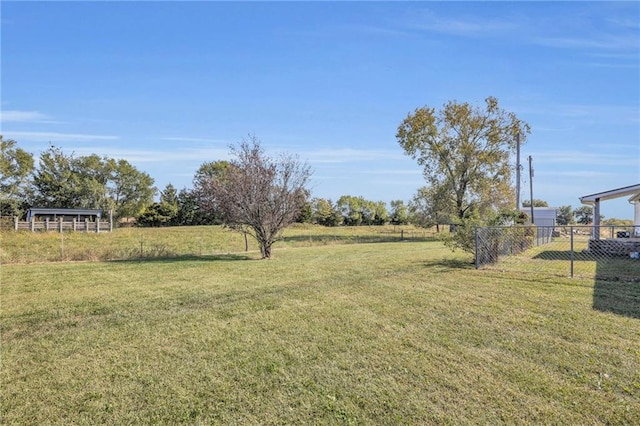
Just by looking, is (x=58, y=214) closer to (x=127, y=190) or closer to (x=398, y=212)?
(x=127, y=190)

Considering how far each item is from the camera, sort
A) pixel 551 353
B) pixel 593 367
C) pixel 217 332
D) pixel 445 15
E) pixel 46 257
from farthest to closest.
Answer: pixel 46 257
pixel 445 15
pixel 217 332
pixel 551 353
pixel 593 367

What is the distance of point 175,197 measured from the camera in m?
52.1

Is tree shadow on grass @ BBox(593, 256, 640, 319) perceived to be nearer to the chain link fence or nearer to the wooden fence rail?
the chain link fence

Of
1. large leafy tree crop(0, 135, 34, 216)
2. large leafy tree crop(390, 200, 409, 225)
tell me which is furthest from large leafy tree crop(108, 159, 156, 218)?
large leafy tree crop(390, 200, 409, 225)

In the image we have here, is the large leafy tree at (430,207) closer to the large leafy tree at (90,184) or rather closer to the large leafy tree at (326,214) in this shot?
the large leafy tree at (326,214)

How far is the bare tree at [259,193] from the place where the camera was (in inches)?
542

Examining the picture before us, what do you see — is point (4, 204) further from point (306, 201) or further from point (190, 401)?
point (190, 401)

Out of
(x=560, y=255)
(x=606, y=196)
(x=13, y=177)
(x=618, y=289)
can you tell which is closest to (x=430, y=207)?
(x=606, y=196)

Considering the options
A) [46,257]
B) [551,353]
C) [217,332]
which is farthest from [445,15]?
[46,257]

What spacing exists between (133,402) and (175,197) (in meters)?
52.6

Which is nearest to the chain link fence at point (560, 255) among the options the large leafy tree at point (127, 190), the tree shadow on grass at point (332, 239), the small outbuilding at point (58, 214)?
the tree shadow on grass at point (332, 239)

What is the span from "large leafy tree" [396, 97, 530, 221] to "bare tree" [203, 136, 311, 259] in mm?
19450

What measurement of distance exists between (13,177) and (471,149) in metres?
47.1

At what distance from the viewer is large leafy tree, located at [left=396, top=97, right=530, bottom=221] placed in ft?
98.8
